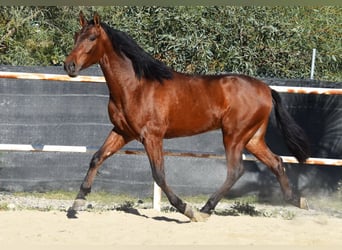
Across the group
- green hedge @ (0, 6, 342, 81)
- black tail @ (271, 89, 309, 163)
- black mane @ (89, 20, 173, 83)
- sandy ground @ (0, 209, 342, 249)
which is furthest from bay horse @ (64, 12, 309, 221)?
green hedge @ (0, 6, 342, 81)

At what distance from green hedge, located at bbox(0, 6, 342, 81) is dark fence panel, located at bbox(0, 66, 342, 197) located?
221 cm

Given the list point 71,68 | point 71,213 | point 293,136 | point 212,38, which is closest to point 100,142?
point 71,213

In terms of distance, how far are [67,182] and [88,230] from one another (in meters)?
2.29

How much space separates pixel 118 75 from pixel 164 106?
1.79 feet

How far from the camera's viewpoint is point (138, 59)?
728 centimetres

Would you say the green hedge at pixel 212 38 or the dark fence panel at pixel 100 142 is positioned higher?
the green hedge at pixel 212 38

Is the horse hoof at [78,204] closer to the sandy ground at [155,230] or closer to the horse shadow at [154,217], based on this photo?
the sandy ground at [155,230]

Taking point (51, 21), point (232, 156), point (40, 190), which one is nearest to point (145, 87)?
point (232, 156)

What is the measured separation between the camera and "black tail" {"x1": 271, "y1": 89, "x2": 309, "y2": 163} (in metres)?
7.82

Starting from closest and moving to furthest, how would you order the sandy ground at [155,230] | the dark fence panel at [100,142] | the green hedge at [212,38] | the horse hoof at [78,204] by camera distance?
the sandy ground at [155,230]
the horse hoof at [78,204]
the dark fence panel at [100,142]
the green hedge at [212,38]

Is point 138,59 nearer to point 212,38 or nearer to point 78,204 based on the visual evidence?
point 78,204

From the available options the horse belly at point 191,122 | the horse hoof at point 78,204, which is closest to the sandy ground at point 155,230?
the horse hoof at point 78,204

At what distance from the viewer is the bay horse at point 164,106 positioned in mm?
7082

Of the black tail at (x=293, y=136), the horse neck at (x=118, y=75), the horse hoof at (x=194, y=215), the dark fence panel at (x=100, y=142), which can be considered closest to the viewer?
the horse hoof at (x=194, y=215)
